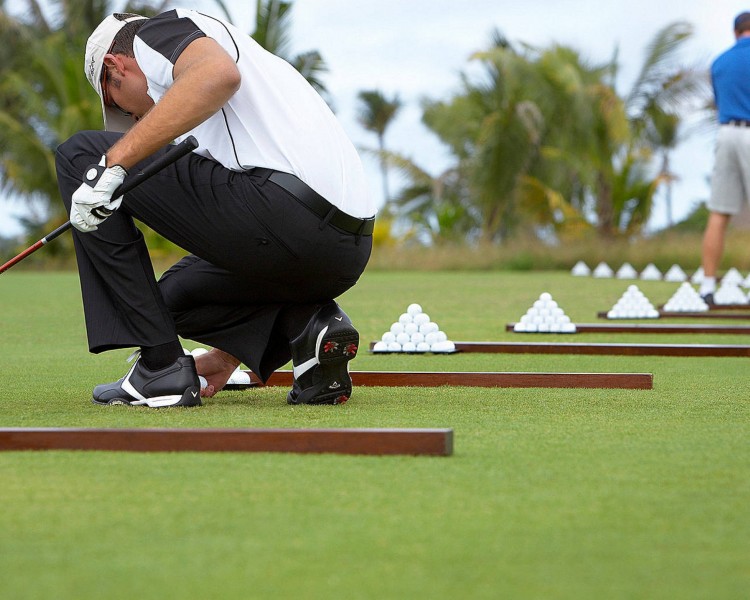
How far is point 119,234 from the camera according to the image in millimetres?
3076

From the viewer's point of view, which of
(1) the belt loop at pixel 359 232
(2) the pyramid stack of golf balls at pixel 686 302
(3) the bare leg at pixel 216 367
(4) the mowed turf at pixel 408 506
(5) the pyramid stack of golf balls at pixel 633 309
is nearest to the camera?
(4) the mowed turf at pixel 408 506

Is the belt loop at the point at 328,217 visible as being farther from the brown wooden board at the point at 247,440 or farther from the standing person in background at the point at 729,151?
the standing person in background at the point at 729,151

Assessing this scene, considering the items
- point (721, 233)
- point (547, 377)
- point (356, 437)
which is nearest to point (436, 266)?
point (721, 233)

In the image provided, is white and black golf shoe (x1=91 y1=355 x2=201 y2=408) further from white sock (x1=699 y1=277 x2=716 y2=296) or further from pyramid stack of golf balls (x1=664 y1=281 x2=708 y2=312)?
white sock (x1=699 y1=277 x2=716 y2=296)

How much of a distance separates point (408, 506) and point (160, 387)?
4.55 ft

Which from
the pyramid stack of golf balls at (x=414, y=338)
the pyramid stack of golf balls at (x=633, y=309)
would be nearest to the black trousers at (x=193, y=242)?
the pyramid stack of golf balls at (x=414, y=338)

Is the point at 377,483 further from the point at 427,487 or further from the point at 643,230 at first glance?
the point at 643,230

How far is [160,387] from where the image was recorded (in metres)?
3.07

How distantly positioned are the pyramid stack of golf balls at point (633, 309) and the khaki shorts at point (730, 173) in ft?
3.61

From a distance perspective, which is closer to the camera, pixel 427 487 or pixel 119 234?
pixel 427 487

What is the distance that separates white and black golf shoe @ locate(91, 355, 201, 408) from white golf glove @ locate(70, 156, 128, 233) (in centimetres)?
44

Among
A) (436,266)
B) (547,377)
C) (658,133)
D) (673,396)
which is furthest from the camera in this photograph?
(658,133)

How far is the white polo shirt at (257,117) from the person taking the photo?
294 centimetres

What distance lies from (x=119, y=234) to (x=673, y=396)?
1.68m
